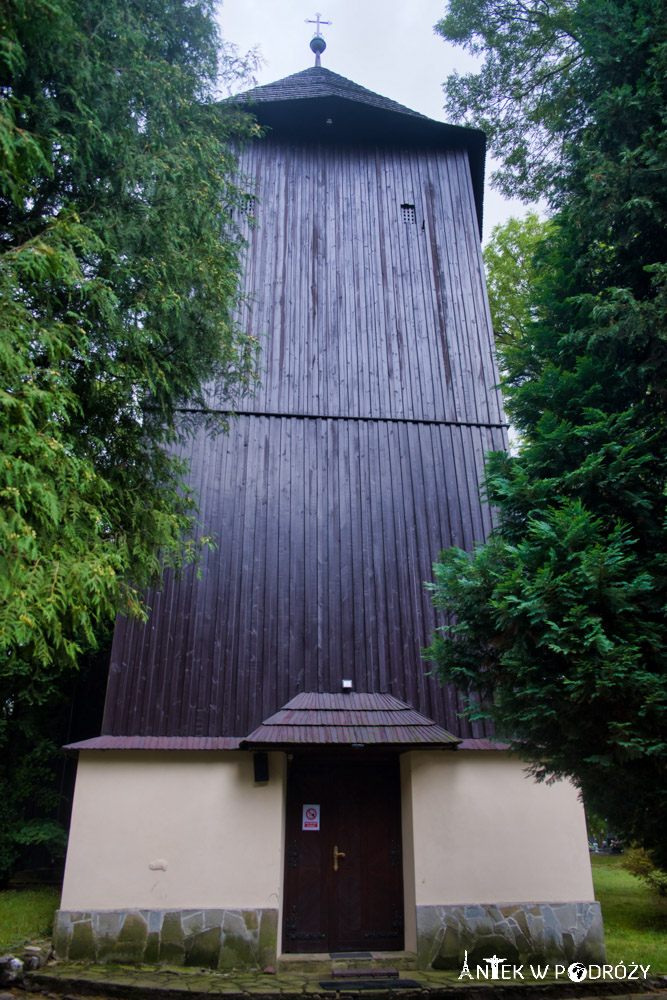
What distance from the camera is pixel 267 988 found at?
5.93 metres

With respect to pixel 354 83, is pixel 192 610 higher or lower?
lower

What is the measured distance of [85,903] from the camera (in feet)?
21.9

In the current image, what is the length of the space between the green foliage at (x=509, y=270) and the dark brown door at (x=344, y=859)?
32.9ft

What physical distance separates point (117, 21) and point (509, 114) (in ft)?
22.3

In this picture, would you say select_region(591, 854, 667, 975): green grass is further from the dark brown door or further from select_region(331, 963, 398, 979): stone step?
the dark brown door

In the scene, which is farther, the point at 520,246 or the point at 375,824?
the point at 520,246

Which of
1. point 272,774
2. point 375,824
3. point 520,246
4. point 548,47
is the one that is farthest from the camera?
point 520,246

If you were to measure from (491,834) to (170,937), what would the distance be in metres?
3.58

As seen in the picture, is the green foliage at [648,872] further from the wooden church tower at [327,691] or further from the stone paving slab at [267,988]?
the stone paving slab at [267,988]

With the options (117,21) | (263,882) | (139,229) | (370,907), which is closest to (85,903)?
(263,882)

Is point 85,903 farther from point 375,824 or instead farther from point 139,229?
point 139,229

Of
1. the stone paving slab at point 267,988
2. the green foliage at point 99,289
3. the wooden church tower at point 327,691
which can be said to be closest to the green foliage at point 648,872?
the wooden church tower at point 327,691

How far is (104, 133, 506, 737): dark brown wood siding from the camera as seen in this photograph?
26.1 ft

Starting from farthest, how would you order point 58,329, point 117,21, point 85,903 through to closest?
point 85,903, point 117,21, point 58,329
